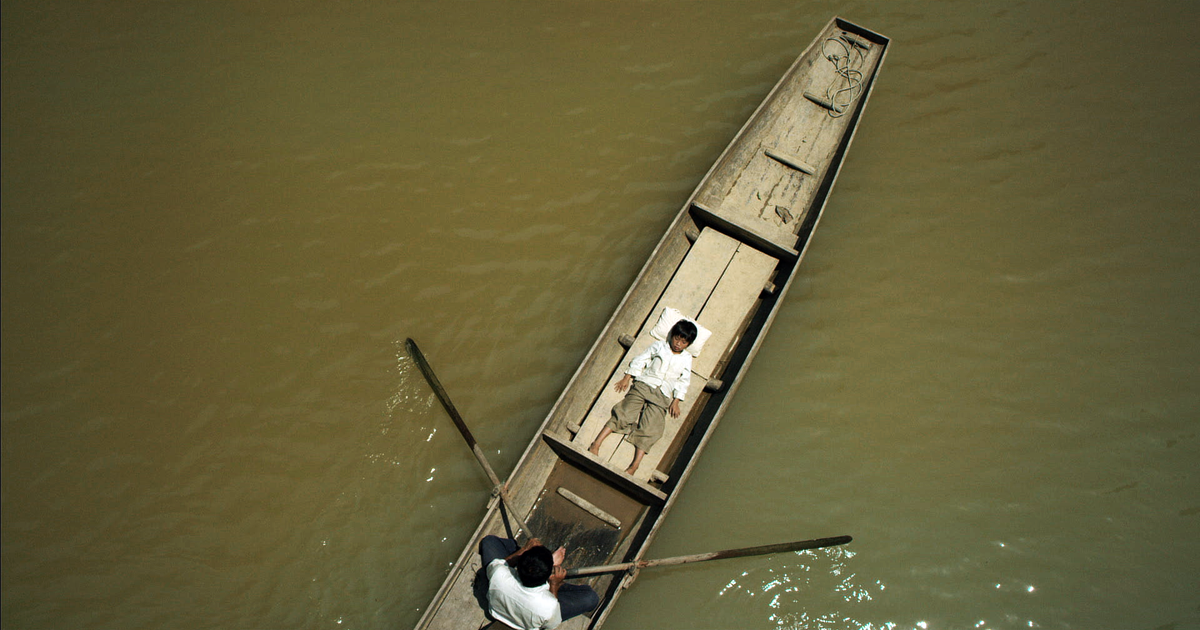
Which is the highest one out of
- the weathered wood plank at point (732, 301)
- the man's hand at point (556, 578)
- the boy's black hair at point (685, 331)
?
the weathered wood plank at point (732, 301)

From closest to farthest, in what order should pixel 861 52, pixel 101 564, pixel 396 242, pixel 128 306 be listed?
pixel 101 564 → pixel 128 306 → pixel 396 242 → pixel 861 52

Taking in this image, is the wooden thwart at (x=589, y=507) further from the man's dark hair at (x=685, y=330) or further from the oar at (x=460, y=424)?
the man's dark hair at (x=685, y=330)

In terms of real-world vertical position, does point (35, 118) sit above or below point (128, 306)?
above

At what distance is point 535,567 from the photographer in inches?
154

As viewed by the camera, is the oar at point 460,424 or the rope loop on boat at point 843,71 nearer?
the oar at point 460,424

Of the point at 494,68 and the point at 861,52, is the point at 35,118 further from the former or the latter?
the point at 861,52

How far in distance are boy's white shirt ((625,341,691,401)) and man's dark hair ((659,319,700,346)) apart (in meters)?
0.17

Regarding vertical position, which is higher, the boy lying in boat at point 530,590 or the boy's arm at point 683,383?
the boy's arm at point 683,383

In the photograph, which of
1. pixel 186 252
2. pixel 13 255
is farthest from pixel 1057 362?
pixel 13 255

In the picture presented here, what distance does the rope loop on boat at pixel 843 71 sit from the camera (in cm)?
664

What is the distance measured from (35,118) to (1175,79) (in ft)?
39.2

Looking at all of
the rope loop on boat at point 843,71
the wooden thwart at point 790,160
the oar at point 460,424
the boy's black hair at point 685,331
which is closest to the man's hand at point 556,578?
the oar at point 460,424

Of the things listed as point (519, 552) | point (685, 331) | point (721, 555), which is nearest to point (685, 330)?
point (685, 331)

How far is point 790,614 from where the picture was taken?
4.93 metres
